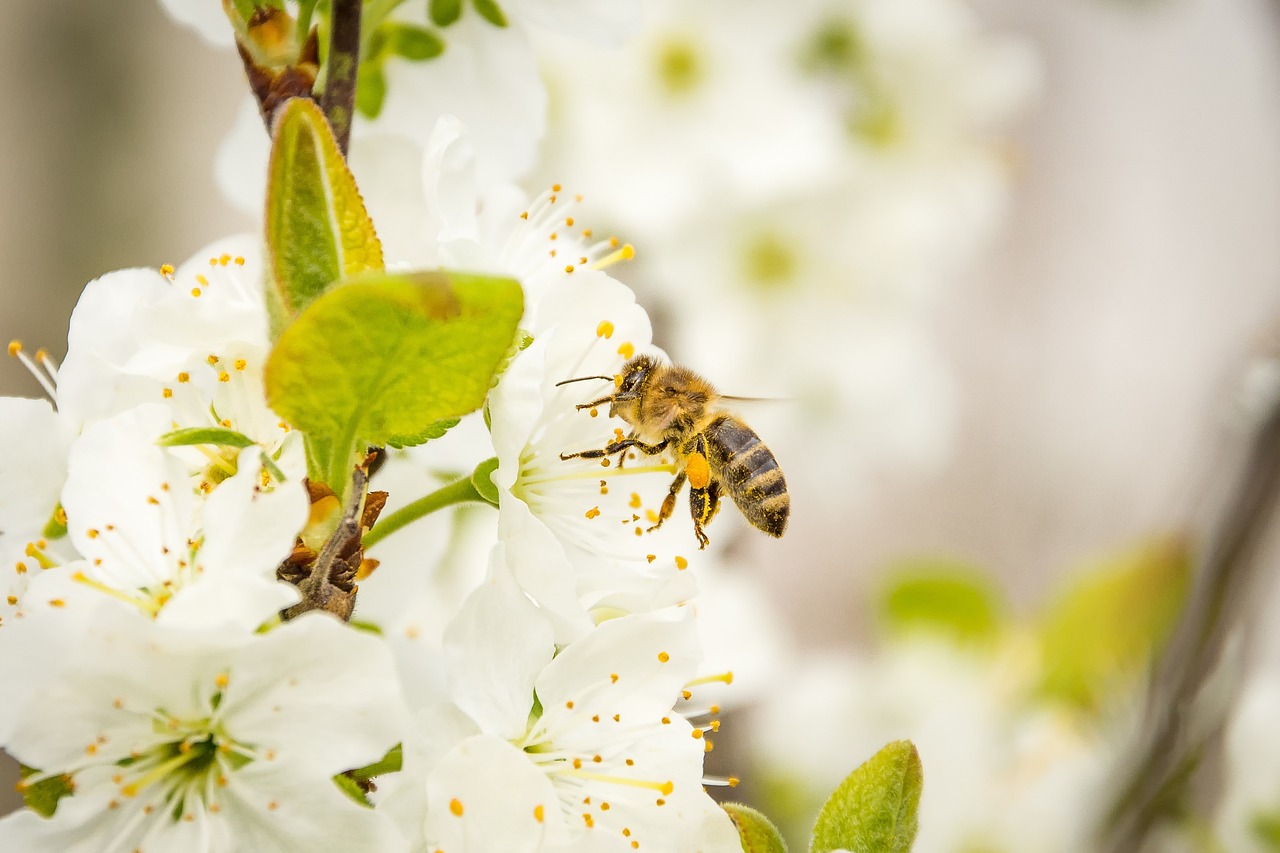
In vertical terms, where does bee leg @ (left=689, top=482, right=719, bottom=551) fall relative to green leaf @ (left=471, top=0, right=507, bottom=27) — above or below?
below

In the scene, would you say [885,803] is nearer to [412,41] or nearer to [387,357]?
[387,357]

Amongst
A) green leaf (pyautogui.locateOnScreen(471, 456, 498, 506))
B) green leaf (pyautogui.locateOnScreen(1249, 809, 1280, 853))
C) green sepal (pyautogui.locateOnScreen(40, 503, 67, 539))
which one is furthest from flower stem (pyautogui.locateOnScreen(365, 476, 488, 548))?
green leaf (pyautogui.locateOnScreen(1249, 809, 1280, 853))

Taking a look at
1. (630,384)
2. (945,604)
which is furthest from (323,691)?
(945,604)

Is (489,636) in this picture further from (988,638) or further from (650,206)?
(988,638)

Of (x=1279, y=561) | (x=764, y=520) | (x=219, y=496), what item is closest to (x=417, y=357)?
(x=219, y=496)

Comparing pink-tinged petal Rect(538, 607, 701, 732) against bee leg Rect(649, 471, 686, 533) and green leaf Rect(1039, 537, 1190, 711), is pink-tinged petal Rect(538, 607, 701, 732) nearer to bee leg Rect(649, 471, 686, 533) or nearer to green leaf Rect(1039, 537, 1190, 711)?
bee leg Rect(649, 471, 686, 533)
